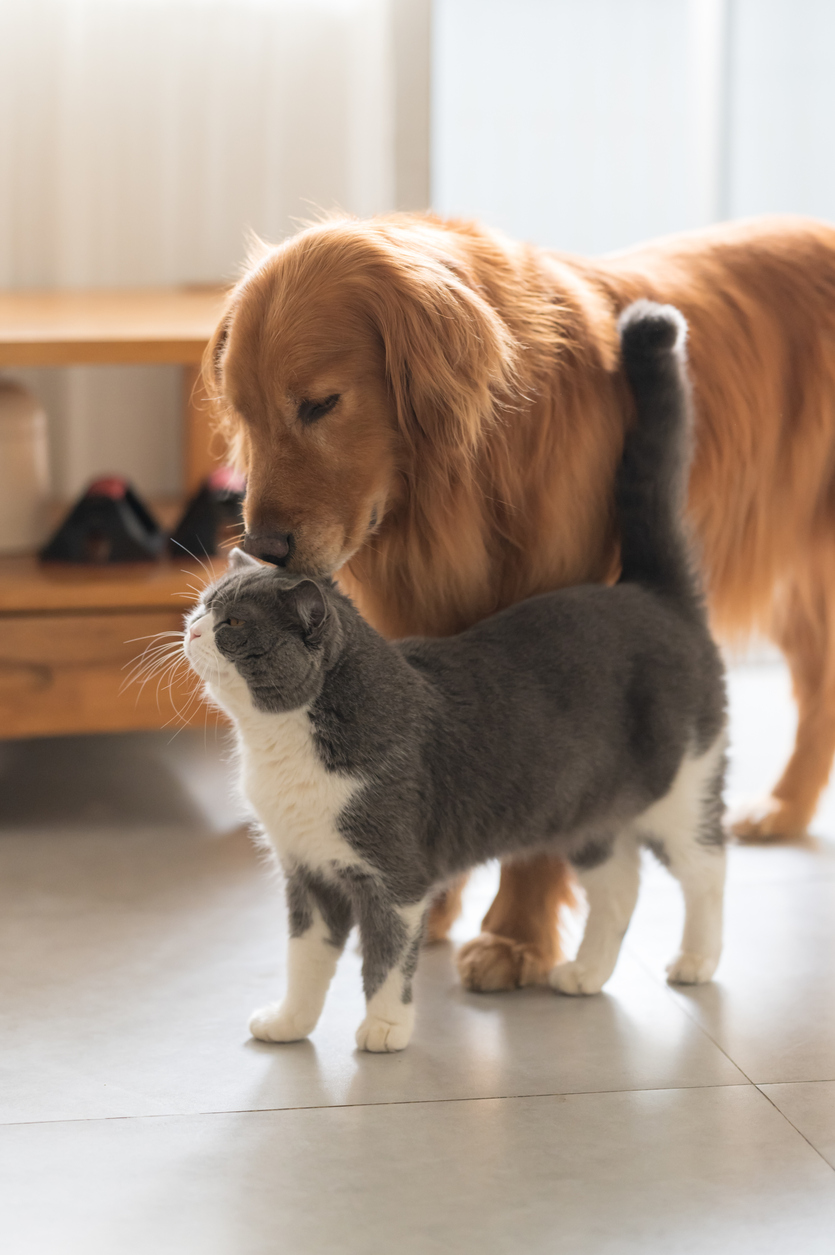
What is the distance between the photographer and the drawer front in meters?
1.90

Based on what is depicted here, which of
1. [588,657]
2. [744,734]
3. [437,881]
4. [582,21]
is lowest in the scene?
[744,734]

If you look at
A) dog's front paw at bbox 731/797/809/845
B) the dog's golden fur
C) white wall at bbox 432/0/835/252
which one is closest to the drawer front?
the dog's golden fur

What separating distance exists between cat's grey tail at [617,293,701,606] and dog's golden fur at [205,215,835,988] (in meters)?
0.04

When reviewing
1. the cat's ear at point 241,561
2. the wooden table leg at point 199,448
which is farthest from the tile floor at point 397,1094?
the wooden table leg at point 199,448

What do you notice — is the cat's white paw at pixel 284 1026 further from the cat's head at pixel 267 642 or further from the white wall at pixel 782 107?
the white wall at pixel 782 107

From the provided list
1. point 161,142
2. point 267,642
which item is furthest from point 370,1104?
point 161,142

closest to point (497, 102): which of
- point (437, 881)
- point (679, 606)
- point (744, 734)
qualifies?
point (744, 734)

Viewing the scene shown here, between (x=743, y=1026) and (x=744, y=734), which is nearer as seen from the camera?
(x=743, y=1026)

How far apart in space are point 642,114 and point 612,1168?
2.30m

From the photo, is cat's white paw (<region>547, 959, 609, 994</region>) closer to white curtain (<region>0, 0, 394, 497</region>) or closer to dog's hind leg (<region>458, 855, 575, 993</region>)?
dog's hind leg (<region>458, 855, 575, 993</region>)

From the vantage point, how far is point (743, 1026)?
1.35m

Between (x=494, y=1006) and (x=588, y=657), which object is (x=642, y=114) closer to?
(x=588, y=657)

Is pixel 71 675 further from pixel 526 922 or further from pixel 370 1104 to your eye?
pixel 370 1104

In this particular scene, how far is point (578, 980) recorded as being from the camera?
4.65 ft
